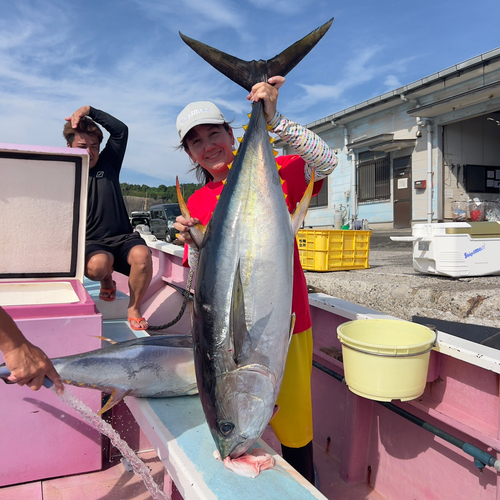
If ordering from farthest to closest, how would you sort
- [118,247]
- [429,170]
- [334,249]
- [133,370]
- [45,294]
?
1. [429,170]
2. [334,249]
3. [118,247]
4. [45,294]
5. [133,370]

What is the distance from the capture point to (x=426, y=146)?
39.9 ft

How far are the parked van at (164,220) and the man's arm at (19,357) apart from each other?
17.6 m

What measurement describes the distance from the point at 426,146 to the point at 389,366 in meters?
12.2

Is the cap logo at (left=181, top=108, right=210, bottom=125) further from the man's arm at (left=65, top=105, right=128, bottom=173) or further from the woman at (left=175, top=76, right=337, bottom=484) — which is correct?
the man's arm at (left=65, top=105, right=128, bottom=173)

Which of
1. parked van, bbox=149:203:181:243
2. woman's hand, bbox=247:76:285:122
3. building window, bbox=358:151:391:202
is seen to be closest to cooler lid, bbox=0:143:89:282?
woman's hand, bbox=247:76:285:122

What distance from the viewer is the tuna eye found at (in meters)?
1.23

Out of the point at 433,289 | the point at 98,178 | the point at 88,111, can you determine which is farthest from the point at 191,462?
the point at 433,289

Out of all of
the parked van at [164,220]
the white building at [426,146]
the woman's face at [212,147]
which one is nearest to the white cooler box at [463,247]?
the woman's face at [212,147]

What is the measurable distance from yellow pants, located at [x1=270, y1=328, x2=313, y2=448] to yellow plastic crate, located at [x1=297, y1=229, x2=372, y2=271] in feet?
16.4

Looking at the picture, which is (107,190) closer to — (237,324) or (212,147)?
(212,147)

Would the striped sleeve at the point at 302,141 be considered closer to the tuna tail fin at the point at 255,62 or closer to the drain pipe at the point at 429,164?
the tuna tail fin at the point at 255,62

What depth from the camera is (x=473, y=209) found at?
8.41 meters

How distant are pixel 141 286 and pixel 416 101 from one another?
39.4 feet

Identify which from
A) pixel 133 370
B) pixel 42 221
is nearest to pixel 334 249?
pixel 42 221
